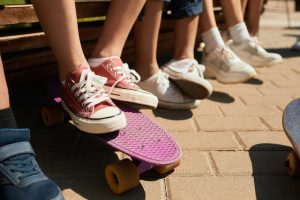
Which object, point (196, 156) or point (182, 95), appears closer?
point (196, 156)

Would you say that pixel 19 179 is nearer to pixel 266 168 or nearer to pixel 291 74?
pixel 266 168

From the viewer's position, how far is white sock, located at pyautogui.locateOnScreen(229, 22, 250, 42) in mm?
3015

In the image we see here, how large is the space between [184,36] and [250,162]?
41.5 inches

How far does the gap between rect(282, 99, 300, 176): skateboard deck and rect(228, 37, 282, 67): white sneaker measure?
56.6 inches

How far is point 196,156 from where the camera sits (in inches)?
67.1

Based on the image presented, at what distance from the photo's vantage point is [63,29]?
1475mm

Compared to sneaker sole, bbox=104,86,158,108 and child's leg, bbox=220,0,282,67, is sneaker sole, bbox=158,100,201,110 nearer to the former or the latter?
sneaker sole, bbox=104,86,158,108

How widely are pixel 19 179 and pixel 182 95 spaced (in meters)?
1.30

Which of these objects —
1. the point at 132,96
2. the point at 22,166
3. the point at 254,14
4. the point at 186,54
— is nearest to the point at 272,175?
the point at 132,96

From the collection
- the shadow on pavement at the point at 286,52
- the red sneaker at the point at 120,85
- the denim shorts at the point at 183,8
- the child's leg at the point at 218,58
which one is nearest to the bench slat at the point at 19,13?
the red sneaker at the point at 120,85

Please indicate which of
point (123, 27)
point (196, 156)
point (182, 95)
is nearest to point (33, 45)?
point (123, 27)

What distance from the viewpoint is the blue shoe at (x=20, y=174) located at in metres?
1.15

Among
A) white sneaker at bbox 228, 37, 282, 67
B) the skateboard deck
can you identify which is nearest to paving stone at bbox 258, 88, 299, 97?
white sneaker at bbox 228, 37, 282, 67

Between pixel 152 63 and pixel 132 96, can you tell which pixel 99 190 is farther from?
pixel 152 63
